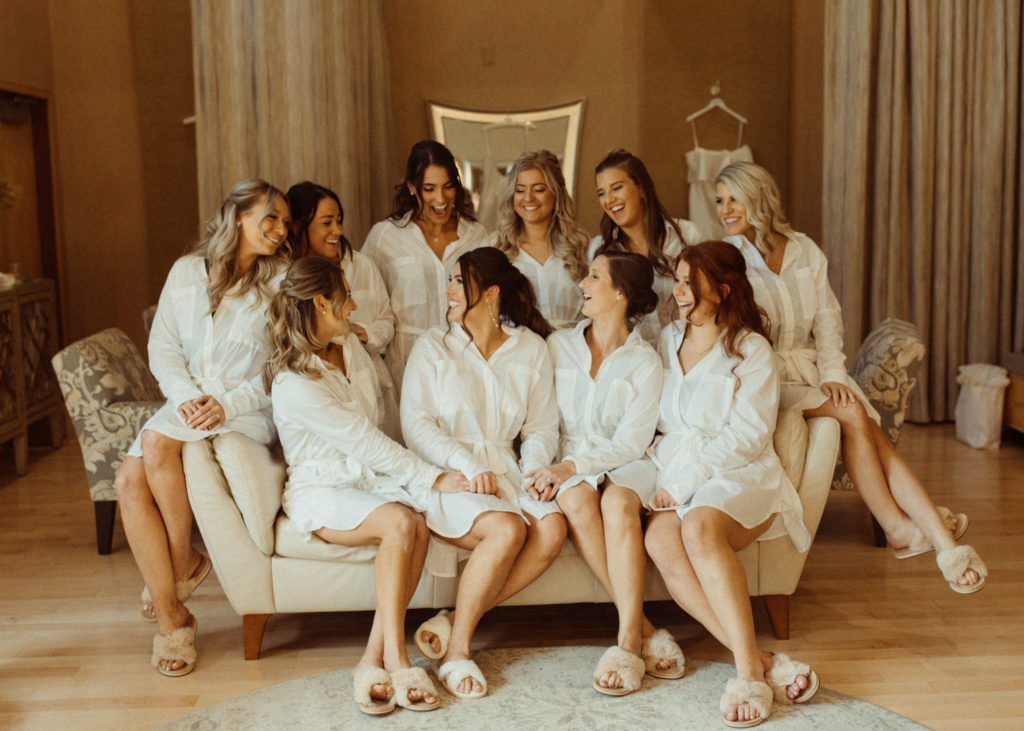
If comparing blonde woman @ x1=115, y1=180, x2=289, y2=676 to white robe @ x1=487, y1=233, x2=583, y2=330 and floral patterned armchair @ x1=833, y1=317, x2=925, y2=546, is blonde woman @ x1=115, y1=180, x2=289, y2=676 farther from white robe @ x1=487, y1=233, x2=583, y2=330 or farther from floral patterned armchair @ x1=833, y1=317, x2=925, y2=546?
floral patterned armchair @ x1=833, y1=317, x2=925, y2=546

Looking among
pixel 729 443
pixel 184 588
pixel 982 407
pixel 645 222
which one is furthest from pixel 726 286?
pixel 982 407

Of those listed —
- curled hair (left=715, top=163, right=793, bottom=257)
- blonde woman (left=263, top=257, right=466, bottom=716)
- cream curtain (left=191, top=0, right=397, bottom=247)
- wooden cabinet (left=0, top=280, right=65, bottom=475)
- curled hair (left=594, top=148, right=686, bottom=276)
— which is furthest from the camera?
wooden cabinet (left=0, top=280, right=65, bottom=475)

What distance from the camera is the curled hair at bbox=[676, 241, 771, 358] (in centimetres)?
273

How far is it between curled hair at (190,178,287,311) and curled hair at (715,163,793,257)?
1348 millimetres

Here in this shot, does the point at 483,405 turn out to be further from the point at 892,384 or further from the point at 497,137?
the point at 497,137

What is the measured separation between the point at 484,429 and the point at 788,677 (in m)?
1.00

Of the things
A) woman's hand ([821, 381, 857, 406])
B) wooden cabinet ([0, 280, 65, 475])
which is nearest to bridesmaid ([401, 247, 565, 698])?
woman's hand ([821, 381, 857, 406])

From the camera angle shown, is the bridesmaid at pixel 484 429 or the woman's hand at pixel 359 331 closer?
the bridesmaid at pixel 484 429

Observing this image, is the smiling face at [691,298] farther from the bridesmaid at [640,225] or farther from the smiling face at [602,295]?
the bridesmaid at [640,225]

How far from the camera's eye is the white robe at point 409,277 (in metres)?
3.31

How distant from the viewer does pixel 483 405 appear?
9.18 ft

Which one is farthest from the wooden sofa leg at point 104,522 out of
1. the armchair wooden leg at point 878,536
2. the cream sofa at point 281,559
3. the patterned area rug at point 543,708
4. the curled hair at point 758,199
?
the armchair wooden leg at point 878,536

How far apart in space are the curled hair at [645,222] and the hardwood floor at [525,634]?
1.08 m

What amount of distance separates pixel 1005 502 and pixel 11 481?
414cm
